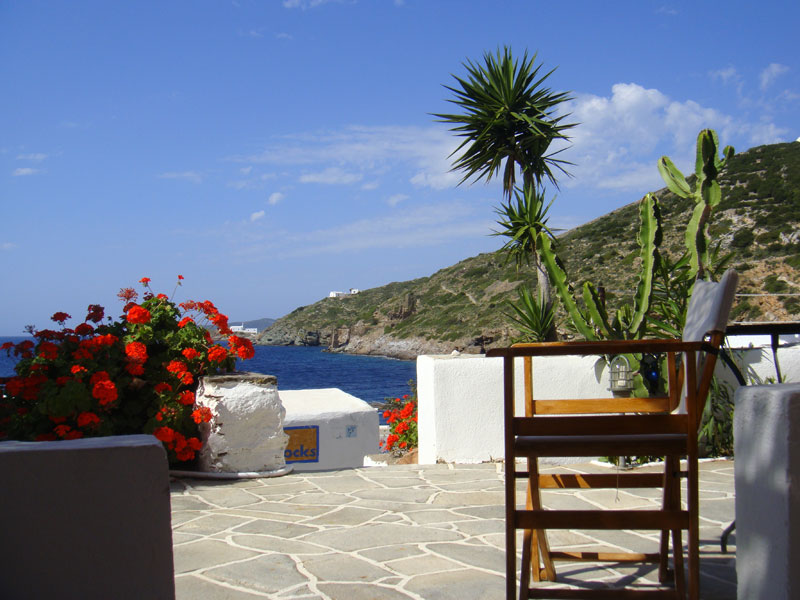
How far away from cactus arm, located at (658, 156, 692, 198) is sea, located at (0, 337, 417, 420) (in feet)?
96.6

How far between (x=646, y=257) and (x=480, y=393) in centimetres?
194

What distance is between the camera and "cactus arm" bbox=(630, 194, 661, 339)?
5906mm

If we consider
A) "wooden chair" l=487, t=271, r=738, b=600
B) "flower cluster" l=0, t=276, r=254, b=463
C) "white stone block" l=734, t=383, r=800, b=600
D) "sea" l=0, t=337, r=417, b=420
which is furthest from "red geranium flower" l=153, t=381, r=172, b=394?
"sea" l=0, t=337, r=417, b=420

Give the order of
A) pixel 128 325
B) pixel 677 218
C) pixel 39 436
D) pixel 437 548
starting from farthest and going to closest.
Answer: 1. pixel 677 218
2. pixel 128 325
3. pixel 39 436
4. pixel 437 548

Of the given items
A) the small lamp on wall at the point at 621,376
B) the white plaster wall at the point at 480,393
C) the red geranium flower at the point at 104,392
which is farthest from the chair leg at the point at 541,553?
the red geranium flower at the point at 104,392

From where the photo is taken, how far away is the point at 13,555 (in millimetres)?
1724

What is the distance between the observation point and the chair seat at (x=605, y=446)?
230 cm

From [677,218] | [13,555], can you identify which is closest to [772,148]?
[677,218]

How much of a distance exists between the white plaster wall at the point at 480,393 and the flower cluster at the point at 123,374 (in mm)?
1674

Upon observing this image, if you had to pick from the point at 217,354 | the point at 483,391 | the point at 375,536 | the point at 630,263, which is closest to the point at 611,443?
the point at 375,536

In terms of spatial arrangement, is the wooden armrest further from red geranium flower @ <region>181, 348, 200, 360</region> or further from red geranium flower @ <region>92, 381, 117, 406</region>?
red geranium flower @ <region>181, 348, 200, 360</region>

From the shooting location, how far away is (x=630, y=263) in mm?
26047

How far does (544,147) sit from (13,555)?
28.2 ft

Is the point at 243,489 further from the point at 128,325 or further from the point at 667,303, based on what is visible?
the point at 667,303
